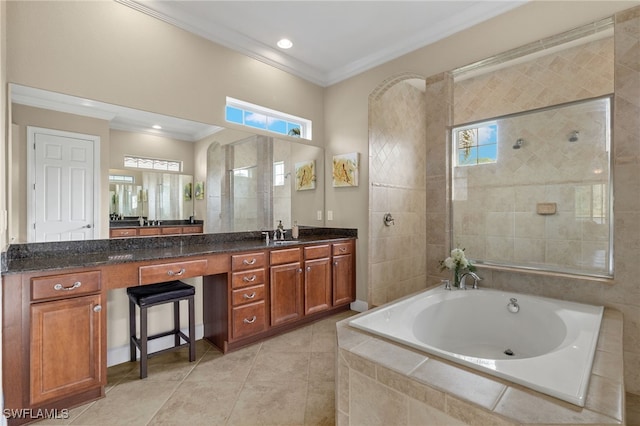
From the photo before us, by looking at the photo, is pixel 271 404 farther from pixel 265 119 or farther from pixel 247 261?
pixel 265 119

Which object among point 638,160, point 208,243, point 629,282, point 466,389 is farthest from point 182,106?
point 629,282

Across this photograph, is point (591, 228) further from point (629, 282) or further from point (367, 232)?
point (367, 232)

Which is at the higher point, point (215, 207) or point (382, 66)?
point (382, 66)

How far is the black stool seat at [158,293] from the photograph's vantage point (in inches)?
81.3

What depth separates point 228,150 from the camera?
119 inches

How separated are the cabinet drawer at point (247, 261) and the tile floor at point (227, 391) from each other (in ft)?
2.24

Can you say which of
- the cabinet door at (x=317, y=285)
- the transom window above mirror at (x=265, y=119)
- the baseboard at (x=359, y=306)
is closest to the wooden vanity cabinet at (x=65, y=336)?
the cabinet door at (x=317, y=285)

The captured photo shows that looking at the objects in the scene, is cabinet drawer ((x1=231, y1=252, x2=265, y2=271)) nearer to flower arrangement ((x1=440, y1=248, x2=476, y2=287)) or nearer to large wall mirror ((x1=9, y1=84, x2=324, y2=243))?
large wall mirror ((x1=9, y1=84, x2=324, y2=243))

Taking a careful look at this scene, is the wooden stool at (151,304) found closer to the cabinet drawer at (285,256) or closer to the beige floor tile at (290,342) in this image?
the beige floor tile at (290,342)

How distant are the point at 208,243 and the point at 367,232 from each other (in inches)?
64.9

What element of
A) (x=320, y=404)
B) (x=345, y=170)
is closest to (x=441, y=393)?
(x=320, y=404)

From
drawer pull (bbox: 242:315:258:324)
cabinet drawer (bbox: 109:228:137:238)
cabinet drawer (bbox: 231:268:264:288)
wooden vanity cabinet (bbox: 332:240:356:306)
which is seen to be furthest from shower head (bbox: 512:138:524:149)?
cabinet drawer (bbox: 109:228:137:238)

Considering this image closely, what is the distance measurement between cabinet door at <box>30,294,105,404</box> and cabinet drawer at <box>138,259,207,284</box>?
27cm

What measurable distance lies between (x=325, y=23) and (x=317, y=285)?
2465mm
